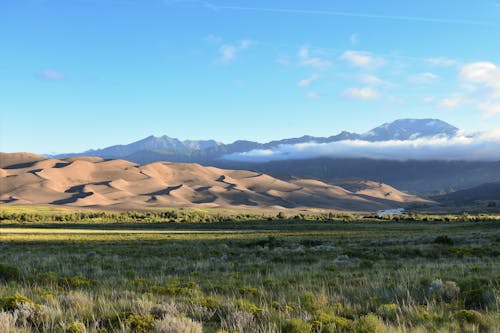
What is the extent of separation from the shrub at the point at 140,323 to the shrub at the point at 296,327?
2.19 meters

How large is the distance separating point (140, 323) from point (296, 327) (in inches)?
101

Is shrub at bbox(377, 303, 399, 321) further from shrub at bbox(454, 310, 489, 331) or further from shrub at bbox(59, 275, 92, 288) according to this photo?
shrub at bbox(59, 275, 92, 288)

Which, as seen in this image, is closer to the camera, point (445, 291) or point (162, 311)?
point (162, 311)

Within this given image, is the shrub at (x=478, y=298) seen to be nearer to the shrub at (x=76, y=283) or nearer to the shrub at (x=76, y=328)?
the shrub at (x=76, y=328)

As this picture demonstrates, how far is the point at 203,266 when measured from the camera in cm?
1920

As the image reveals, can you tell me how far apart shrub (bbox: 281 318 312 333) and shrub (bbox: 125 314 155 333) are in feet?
7.19

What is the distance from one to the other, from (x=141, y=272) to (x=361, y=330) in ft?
39.9

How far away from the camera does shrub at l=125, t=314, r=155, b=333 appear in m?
6.95

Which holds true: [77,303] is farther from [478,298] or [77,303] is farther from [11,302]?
[478,298]

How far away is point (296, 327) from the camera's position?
6.98 m

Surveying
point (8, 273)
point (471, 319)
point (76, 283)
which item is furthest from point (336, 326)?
point (8, 273)

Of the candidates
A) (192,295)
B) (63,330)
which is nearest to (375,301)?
(192,295)

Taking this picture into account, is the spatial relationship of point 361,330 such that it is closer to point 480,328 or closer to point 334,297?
point 480,328

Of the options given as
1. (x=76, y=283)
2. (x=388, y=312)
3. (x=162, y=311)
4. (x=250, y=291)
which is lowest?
(x=76, y=283)
